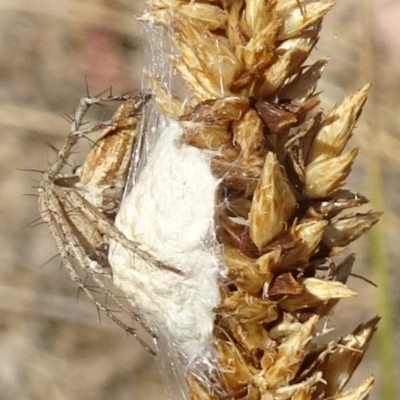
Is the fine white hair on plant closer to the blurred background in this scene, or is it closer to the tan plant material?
the tan plant material

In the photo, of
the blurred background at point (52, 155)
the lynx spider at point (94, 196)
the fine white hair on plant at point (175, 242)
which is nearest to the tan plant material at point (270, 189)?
the fine white hair on plant at point (175, 242)

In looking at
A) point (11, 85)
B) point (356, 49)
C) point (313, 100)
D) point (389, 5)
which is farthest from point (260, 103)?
point (11, 85)

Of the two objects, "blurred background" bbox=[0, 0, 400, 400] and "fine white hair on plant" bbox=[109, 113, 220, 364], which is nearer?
"fine white hair on plant" bbox=[109, 113, 220, 364]

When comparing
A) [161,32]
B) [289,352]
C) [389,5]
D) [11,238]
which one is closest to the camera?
[289,352]

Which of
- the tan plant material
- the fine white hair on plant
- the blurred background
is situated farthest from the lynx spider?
the blurred background

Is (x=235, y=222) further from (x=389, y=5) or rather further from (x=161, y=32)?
(x=389, y=5)

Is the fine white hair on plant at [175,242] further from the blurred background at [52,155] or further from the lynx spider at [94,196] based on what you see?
the blurred background at [52,155]

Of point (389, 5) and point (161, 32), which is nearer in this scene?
point (161, 32)
